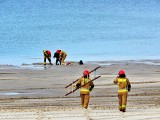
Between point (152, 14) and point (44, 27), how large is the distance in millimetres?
39778

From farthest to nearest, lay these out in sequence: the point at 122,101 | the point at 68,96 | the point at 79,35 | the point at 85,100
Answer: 1. the point at 79,35
2. the point at 68,96
3. the point at 85,100
4. the point at 122,101

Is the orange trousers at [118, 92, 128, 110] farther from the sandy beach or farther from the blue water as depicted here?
the blue water

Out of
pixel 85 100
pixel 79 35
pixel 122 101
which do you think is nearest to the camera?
pixel 122 101

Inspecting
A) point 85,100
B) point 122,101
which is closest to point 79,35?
point 85,100

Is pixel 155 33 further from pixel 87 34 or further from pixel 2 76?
pixel 2 76

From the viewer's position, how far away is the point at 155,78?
136 ft

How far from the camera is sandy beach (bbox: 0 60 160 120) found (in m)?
26.9

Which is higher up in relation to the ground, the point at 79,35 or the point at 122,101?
the point at 79,35

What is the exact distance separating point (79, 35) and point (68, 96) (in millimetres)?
70803

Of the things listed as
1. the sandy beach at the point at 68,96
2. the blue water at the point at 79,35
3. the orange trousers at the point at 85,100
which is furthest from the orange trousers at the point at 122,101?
the blue water at the point at 79,35

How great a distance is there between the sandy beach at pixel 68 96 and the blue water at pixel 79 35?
11147mm

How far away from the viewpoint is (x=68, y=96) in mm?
34125

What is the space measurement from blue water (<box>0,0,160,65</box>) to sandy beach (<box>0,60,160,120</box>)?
11.1 m

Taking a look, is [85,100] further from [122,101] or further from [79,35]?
[79,35]
